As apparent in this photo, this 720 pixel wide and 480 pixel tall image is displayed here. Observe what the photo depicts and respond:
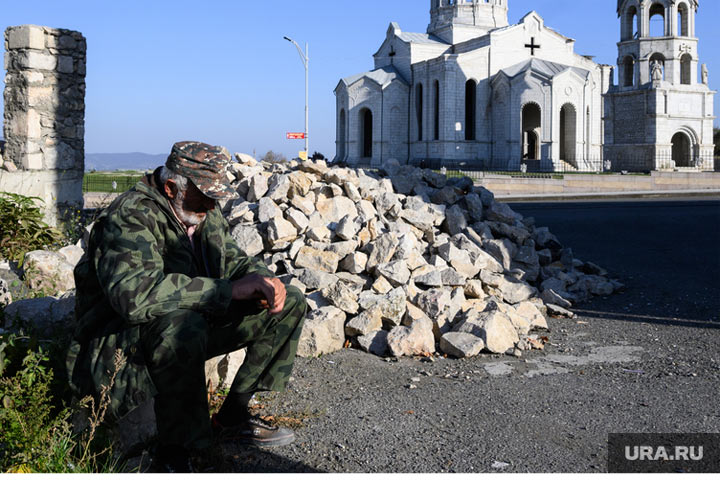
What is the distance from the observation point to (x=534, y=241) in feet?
26.4

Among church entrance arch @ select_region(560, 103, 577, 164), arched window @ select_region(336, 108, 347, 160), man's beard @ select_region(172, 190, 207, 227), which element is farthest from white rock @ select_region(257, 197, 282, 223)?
arched window @ select_region(336, 108, 347, 160)

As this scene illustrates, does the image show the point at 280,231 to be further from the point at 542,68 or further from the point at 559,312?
the point at 542,68

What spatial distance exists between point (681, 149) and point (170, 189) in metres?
56.5

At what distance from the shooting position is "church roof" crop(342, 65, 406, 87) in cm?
4084

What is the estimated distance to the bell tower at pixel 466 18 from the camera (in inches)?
1657

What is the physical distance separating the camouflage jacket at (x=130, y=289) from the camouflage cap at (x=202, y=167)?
0.14 metres

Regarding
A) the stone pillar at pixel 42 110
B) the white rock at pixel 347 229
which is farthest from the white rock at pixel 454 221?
the stone pillar at pixel 42 110

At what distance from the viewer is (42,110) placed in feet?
27.9

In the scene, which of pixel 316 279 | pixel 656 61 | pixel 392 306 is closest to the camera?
pixel 392 306

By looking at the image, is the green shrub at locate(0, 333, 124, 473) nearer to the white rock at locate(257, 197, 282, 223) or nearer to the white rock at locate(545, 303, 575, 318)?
the white rock at locate(257, 197, 282, 223)

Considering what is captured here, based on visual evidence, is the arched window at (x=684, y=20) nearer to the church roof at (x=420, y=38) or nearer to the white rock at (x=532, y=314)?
the church roof at (x=420, y=38)

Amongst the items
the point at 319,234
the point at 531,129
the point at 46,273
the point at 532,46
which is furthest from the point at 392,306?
the point at 531,129

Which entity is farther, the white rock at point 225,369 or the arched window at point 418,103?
the arched window at point 418,103

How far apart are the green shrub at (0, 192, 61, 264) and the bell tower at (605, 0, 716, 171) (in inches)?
1838
